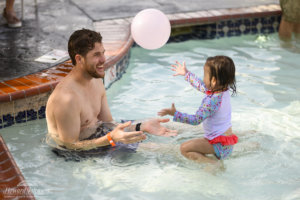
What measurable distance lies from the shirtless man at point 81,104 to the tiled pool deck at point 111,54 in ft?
1.55

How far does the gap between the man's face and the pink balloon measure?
0.96 metres

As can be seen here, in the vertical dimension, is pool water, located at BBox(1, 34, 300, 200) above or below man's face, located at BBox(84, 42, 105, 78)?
below

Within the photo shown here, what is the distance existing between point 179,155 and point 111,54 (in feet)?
7.57

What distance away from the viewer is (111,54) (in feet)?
19.5

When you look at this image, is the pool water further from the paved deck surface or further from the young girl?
the paved deck surface

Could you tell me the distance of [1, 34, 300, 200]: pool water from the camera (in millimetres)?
3777

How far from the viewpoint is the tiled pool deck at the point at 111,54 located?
470 cm

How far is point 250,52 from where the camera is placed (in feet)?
23.3

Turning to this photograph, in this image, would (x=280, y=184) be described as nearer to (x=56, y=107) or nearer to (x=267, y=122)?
(x=267, y=122)

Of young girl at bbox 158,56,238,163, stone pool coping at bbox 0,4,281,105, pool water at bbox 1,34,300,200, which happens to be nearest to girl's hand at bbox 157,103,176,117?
young girl at bbox 158,56,238,163

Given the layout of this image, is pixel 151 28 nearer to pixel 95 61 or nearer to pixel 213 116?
pixel 95 61

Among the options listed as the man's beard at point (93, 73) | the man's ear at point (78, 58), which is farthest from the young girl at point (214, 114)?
the man's ear at point (78, 58)

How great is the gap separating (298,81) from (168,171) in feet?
9.33

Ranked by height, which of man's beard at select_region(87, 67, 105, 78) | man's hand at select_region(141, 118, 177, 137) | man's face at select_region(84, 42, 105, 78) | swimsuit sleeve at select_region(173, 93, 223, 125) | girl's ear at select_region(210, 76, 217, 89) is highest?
man's face at select_region(84, 42, 105, 78)
